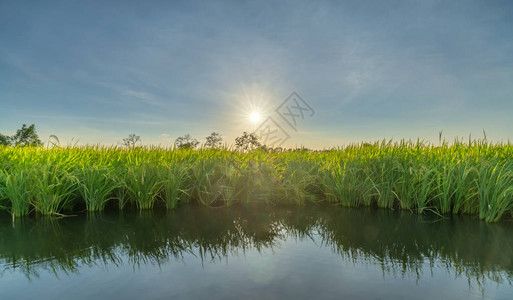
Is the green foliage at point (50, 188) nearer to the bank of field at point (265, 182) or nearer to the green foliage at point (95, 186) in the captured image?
the bank of field at point (265, 182)

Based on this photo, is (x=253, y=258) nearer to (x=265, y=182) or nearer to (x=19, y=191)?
(x=265, y=182)

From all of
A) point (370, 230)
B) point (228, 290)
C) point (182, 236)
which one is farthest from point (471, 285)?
point (182, 236)

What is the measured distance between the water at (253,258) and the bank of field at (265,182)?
40cm

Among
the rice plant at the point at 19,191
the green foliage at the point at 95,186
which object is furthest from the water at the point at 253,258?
the green foliage at the point at 95,186

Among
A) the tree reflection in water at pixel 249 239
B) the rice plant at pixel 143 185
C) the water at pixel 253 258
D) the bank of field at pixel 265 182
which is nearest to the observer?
the water at pixel 253 258

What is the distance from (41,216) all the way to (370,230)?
14.6 feet

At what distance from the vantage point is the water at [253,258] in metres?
1.97

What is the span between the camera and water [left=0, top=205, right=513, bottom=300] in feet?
6.46


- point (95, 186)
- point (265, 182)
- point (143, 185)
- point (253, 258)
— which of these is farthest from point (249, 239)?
point (95, 186)

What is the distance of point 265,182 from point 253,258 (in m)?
2.45

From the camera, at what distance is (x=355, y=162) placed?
17.1 ft

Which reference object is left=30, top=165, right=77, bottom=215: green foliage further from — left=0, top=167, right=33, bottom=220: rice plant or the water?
the water

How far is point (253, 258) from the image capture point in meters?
2.52

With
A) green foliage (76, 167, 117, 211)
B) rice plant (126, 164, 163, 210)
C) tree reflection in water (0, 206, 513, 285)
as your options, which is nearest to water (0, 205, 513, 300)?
tree reflection in water (0, 206, 513, 285)
